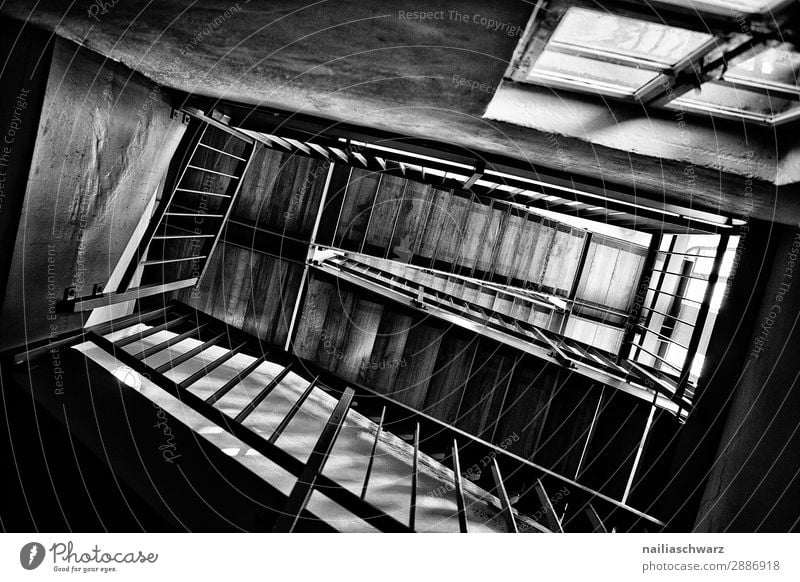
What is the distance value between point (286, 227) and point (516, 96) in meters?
6.19

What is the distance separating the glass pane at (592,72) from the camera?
3084 mm

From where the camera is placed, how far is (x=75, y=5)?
9.24 ft

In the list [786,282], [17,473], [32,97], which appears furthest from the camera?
[786,282]

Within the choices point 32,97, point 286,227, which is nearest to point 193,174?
point 286,227

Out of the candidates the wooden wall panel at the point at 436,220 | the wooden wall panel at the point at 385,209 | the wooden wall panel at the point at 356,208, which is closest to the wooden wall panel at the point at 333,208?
the wooden wall panel at the point at 356,208

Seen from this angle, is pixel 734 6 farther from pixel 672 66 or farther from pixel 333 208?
pixel 333 208

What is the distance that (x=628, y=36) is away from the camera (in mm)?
2705

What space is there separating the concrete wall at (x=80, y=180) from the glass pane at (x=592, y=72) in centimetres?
346

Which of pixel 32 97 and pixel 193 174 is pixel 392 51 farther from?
pixel 193 174

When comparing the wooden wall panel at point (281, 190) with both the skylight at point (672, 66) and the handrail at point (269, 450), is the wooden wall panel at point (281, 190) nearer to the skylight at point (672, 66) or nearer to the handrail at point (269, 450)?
the handrail at point (269, 450)

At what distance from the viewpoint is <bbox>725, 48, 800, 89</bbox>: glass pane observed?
259 centimetres

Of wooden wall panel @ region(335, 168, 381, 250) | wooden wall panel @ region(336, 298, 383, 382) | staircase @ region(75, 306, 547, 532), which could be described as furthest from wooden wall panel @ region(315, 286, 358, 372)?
staircase @ region(75, 306, 547, 532)
